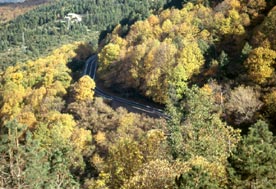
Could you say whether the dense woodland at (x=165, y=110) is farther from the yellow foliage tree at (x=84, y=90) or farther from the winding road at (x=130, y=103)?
the winding road at (x=130, y=103)

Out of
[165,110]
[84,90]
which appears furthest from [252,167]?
[84,90]

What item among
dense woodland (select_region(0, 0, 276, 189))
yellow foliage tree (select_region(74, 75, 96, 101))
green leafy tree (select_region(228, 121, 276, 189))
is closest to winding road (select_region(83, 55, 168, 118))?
dense woodland (select_region(0, 0, 276, 189))

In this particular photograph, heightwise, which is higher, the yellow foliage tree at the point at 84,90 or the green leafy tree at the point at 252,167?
the green leafy tree at the point at 252,167

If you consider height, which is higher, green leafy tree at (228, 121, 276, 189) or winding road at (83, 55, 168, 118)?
green leafy tree at (228, 121, 276, 189)

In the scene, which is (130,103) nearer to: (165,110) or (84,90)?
(84,90)

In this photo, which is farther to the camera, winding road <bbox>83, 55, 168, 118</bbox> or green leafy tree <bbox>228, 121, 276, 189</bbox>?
winding road <bbox>83, 55, 168, 118</bbox>

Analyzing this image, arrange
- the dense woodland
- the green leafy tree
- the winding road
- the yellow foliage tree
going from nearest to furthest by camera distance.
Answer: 1. the green leafy tree
2. the dense woodland
3. the winding road
4. the yellow foliage tree

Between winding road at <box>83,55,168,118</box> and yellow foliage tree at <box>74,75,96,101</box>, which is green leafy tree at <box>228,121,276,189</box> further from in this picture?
yellow foliage tree at <box>74,75,96,101</box>

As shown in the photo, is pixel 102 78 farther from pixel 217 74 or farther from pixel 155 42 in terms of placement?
pixel 217 74

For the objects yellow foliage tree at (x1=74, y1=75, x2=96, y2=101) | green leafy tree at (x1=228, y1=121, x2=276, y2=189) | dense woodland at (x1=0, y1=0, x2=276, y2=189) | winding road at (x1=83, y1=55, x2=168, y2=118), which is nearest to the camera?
green leafy tree at (x1=228, y1=121, x2=276, y2=189)

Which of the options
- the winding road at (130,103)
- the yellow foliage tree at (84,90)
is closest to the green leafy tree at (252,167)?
the winding road at (130,103)
